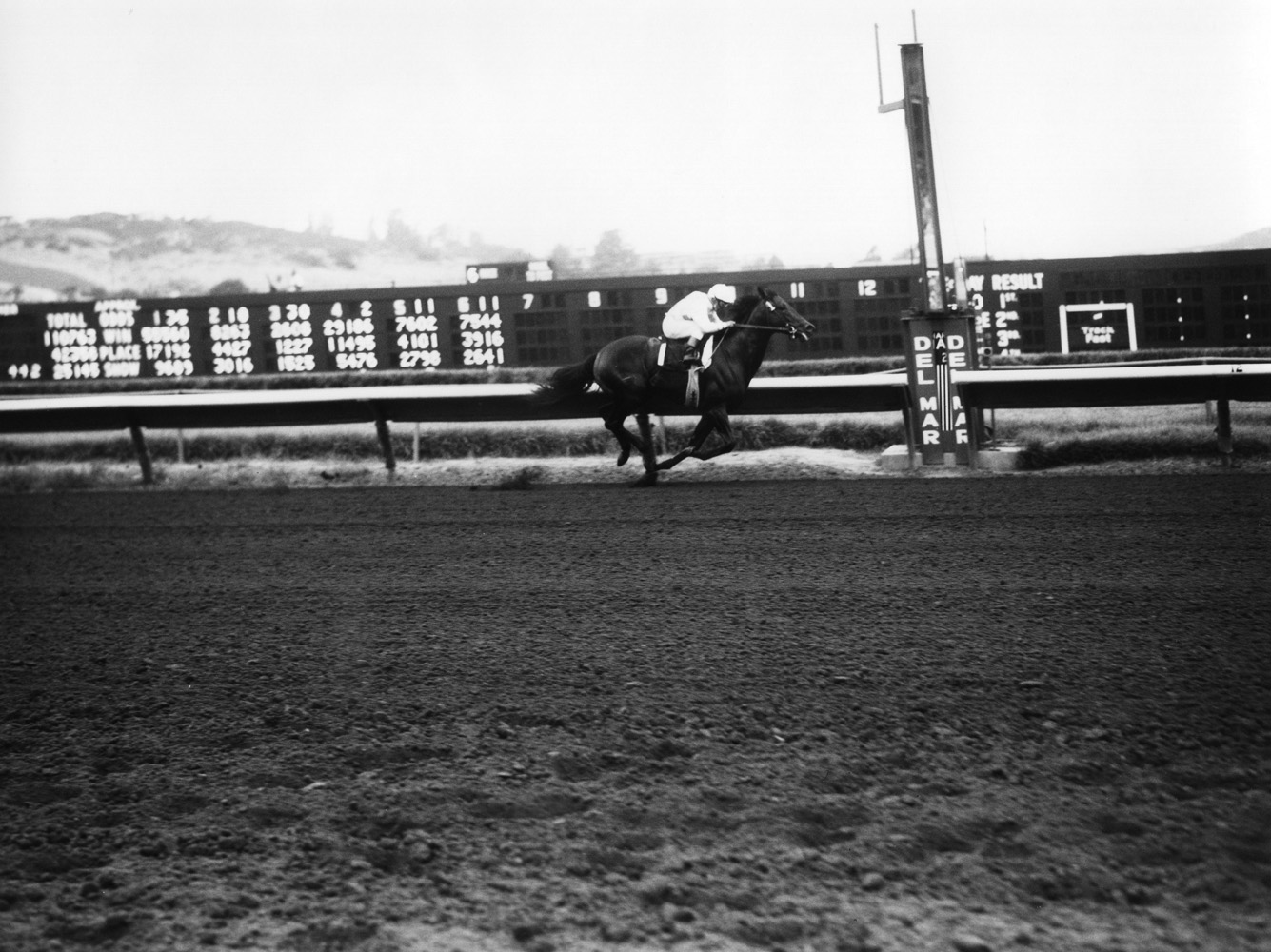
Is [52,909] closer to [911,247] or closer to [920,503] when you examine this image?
[920,503]

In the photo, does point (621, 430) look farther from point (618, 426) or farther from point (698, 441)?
point (698, 441)

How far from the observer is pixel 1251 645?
3662mm

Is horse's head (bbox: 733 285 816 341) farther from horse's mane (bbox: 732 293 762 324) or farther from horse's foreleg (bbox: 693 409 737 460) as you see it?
horse's foreleg (bbox: 693 409 737 460)

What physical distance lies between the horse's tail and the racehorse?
23cm

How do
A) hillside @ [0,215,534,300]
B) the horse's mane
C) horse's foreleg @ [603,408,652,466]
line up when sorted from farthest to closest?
hillside @ [0,215,534,300]
horse's foreleg @ [603,408,652,466]
the horse's mane

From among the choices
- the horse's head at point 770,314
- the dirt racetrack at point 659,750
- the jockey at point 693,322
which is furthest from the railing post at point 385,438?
the dirt racetrack at point 659,750

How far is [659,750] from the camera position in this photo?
9.75ft

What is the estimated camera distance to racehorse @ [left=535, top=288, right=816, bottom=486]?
9367 mm

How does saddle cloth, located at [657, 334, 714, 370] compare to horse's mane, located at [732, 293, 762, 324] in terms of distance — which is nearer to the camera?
saddle cloth, located at [657, 334, 714, 370]

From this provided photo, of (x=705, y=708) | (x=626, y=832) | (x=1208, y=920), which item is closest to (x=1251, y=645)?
(x=705, y=708)

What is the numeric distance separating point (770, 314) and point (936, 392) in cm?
142

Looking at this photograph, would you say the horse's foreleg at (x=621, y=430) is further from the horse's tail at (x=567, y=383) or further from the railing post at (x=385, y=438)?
the railing post at (x=385, y=438)

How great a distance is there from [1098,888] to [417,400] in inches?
373

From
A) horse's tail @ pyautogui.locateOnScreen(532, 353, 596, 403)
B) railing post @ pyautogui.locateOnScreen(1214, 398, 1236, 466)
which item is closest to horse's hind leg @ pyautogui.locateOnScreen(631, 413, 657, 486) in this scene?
horse's tail @ pyautogui.locateOnScreen(532, 353, 596, 403)
